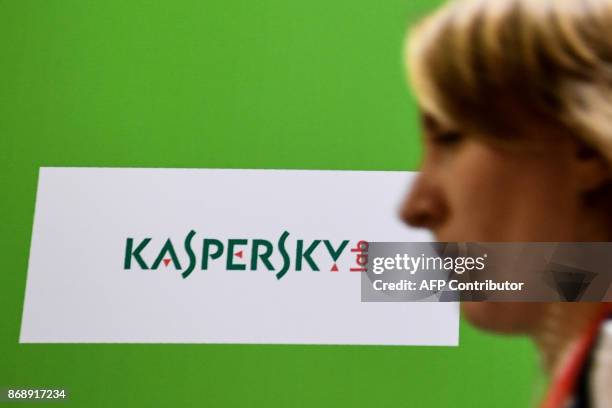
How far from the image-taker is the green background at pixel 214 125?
132 cm

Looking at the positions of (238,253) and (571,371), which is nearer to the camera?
(571,371)

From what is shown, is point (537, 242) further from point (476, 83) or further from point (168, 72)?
point (168, 72)

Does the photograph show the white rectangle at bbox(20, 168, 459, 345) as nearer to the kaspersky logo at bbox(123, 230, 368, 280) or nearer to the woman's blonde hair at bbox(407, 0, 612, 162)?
the kaspersky logo at bbox(123, 230, 368, 280)

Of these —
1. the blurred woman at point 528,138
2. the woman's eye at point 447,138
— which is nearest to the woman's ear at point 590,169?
the blurred woman at point 528,138

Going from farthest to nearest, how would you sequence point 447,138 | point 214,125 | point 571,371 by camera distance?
point 214,125, point 447,138, point 571,371

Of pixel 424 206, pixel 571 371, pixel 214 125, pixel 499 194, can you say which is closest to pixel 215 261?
pixel 214 125

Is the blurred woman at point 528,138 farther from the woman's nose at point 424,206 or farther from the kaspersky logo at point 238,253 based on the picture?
the kaspersky logo at point 238,253

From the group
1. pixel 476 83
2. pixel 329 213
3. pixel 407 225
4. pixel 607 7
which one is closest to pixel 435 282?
pixel 407 225

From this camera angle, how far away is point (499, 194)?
127 cm

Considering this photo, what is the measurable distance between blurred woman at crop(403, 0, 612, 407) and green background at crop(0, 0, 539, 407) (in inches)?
3.1

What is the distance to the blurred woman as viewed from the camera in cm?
122

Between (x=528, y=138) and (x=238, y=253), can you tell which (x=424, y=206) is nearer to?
(x=528, y=138)

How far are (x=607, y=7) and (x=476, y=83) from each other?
0.24 meters

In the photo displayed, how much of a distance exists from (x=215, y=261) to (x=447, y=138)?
443 mm
